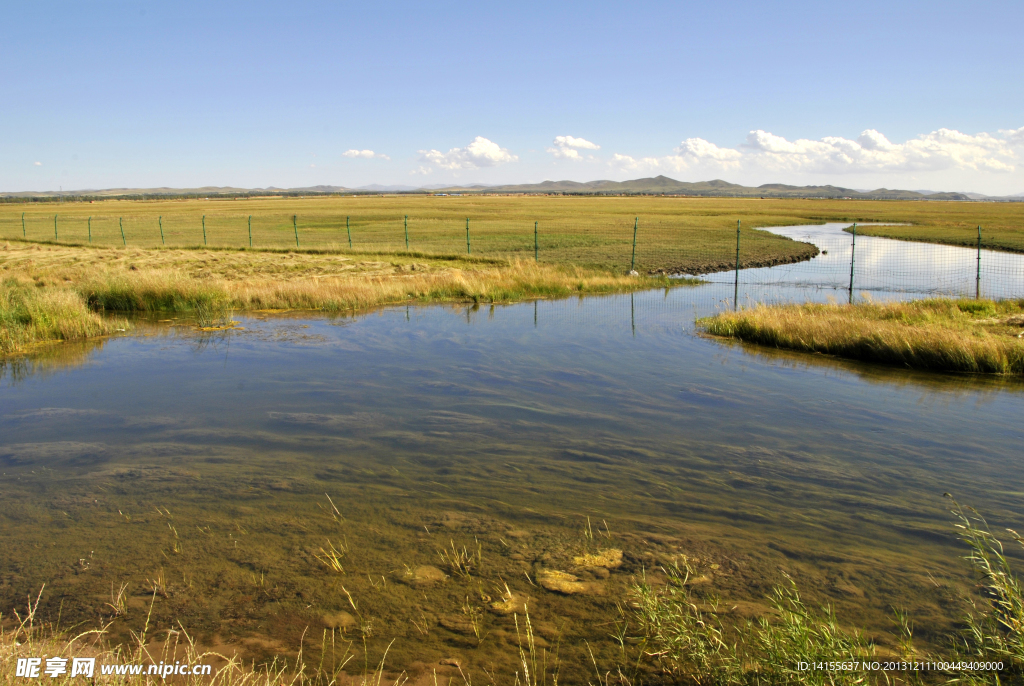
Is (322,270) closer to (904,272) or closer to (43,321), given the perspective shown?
(43,321)

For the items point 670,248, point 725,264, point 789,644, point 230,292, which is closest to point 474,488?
point 789,644

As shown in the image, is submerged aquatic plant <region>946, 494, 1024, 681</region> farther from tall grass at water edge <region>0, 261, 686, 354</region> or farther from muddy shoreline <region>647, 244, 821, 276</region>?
muddy shoreline <region>647, 244, 821, 276</region>

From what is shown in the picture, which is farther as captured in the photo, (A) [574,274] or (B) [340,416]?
(A) [574,274]

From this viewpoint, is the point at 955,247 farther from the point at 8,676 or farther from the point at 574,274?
the point at 8,676

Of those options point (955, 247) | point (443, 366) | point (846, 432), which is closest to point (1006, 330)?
point (846, 432)

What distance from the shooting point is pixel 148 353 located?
12.4m

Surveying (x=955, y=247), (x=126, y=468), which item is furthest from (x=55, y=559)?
(x=955, y=247)

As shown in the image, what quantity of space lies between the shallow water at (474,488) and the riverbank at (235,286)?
2828 millimetres

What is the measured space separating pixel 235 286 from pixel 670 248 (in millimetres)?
22164

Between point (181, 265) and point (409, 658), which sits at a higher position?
point (181, 265)

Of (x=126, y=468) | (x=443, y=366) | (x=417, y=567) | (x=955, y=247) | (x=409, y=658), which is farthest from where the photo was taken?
(x=955, y=247)

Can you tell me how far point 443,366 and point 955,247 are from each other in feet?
111

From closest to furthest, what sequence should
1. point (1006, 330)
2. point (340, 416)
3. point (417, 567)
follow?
point (417, 567) → point (340, 416) → point (1006, 330)

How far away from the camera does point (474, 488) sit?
630 centimetres
